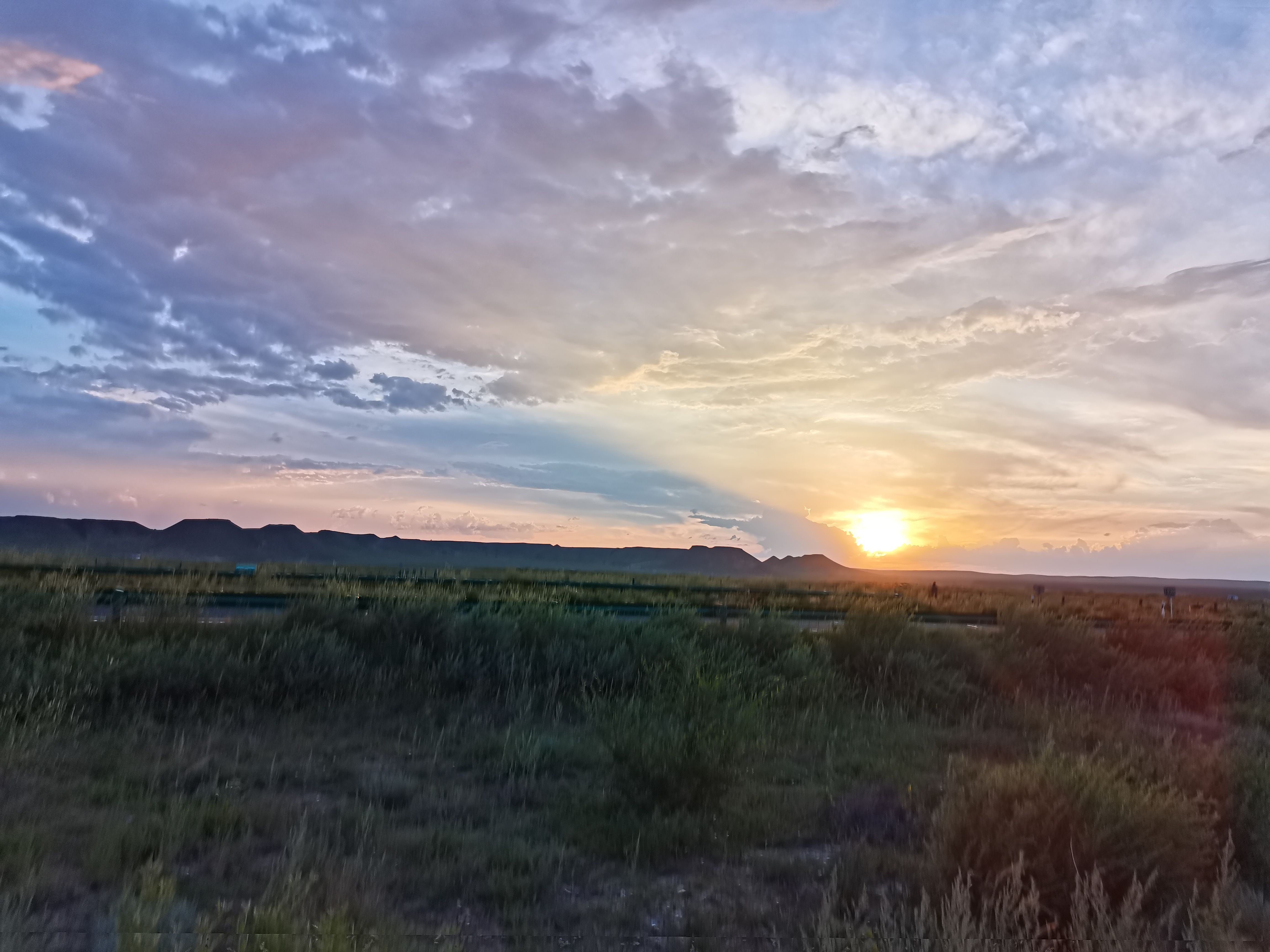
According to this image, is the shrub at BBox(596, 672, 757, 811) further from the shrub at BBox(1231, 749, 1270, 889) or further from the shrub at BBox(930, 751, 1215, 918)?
the shrub at BBox(1231, 749, 1270, 889)

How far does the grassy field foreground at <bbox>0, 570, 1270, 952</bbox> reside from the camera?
16.0ft

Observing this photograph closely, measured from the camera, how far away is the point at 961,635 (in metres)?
13.9

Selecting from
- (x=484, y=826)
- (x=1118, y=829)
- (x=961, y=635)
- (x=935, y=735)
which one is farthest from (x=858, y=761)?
(x=961, y=635)

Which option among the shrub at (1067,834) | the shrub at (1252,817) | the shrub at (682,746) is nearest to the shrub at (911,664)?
the shrub at (682,746)

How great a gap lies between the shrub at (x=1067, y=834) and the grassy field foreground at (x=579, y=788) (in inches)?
0.9

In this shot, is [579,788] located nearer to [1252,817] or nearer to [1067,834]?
[1067,834]

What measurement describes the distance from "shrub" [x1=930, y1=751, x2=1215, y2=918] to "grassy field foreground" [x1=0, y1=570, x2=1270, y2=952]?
0.08 ft

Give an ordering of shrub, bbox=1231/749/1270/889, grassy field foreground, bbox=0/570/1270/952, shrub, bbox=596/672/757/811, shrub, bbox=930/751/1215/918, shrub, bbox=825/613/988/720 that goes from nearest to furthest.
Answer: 1. grassy field foreground, bbox=0/570/1270/952
2. shrub, bbox=930/751/1215/918
3. shrub, bbox=1231/749/1270/889
4. shrub, bbox=596/672/757/811
5. shrub, bbox=825/613/988/720

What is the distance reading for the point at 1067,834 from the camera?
5.59m

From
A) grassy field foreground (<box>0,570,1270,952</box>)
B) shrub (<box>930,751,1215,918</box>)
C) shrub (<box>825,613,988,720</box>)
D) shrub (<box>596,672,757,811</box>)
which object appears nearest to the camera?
grassy field foreground (<box>0,570,1270,952</box>)

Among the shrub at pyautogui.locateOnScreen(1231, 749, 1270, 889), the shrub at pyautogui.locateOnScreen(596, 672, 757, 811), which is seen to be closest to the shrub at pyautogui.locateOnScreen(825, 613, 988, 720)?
the shrub at pyautogui.locateOnScreen(596, 672, 757, 811)

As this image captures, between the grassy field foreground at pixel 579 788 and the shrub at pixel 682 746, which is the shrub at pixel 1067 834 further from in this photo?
the shrub at pixel 682 746

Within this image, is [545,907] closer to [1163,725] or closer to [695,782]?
[695,782]

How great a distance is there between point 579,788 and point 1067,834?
11.8 feet
